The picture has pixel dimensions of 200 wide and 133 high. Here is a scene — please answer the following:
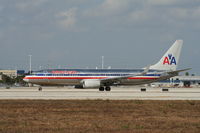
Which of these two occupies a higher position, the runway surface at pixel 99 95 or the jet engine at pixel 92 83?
the jet engine at pixel 92 83

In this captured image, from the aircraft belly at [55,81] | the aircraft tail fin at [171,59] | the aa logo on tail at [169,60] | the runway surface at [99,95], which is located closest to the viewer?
the runway surface at [99,95]

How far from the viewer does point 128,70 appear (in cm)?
6844

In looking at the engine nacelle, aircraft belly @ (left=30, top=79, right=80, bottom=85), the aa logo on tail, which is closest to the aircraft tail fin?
the aa logo on tail

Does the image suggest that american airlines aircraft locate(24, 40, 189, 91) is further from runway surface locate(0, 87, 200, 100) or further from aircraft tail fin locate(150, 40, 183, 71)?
→ runway surface locate(0, 87, 200, 100)

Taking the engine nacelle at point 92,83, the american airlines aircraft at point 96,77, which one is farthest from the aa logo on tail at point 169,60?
the engine nacelle at point 92,83

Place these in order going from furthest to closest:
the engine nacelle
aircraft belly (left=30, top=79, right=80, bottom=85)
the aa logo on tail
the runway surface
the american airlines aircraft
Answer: the aa logo on tail < aircraft belly (left=30, top=79, right=80, bottom=85) < the american airlines aircraft < the engine nacelle < the runway surface

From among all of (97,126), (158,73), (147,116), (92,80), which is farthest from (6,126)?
(158,73)

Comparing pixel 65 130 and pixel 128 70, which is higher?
pixel 128 70

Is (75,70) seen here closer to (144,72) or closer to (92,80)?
(92,80)

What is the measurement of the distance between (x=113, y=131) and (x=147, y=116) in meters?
6.05

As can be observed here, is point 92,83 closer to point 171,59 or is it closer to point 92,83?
point 92,83

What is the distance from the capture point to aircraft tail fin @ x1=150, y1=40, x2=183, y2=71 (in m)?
71.5

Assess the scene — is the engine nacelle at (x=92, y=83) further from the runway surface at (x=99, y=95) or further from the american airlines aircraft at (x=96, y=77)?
the runway surface at (x=99, y=95)

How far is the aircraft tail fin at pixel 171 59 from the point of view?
235ft
